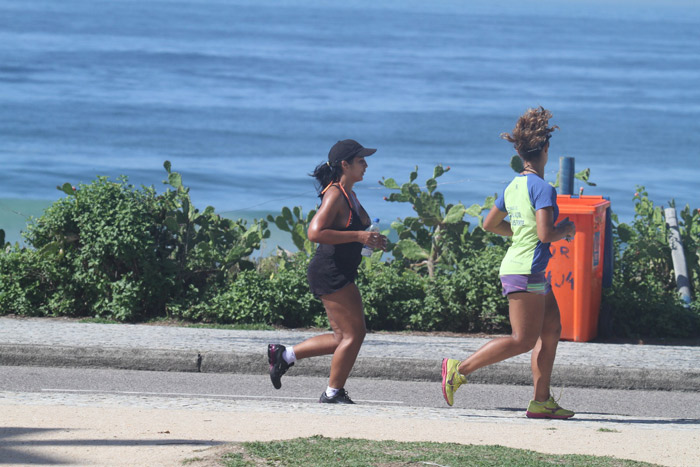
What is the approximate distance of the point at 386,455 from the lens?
5195 mm

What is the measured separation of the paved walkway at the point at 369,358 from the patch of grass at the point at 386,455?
9.18 feet

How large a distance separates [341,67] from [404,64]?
5183mm

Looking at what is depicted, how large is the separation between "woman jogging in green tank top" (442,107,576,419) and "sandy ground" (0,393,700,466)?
27 cm

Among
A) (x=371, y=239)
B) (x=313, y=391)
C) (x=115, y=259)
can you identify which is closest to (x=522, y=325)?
(x=371, y=239)

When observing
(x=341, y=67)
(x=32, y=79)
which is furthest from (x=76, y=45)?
(x=32, y=79)

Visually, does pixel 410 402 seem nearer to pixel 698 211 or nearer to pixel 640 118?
pixel 698 211

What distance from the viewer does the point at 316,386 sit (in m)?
8.07

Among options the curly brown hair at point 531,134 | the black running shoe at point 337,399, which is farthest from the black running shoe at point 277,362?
the curly brown hair at point 531,134

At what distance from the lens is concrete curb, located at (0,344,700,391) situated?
8203 millimetres

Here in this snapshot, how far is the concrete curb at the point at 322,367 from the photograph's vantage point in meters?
8.20

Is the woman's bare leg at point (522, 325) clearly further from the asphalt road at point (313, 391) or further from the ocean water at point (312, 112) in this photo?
the ocean water at point (312, 112)

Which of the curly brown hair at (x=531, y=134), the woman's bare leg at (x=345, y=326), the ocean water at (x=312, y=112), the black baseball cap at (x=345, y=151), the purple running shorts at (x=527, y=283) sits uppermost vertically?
the ocean water at (x=312, y=112)

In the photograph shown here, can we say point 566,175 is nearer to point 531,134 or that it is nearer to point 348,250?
point 531,134

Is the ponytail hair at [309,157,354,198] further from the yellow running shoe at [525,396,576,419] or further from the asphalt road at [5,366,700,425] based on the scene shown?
the yellow running shoe at [525,396,576,419]
